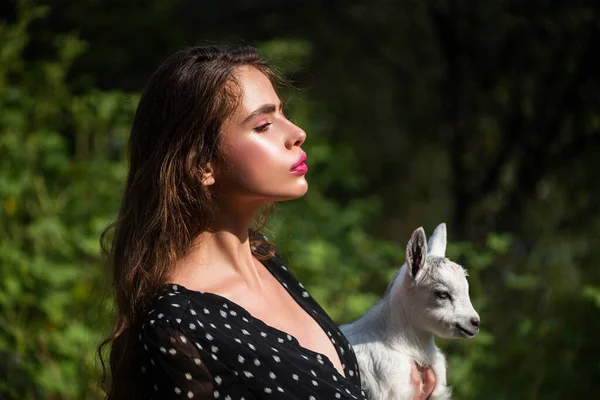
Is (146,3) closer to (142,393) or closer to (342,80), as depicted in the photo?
(342,80)

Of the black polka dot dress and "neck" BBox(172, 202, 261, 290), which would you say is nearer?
the black polka dot dress

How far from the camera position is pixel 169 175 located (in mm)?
2104

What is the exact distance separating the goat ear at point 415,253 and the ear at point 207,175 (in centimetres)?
52

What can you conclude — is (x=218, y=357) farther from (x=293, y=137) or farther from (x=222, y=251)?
(x=293, y=137)

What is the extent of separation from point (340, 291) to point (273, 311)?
2.35m

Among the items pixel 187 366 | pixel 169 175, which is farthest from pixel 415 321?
pixel 169 175

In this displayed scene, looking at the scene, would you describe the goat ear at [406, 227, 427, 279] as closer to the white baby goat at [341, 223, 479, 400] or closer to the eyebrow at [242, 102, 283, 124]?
the white baby goat at [341, 223, 479, 400]

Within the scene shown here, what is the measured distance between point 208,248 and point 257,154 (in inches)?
11.2

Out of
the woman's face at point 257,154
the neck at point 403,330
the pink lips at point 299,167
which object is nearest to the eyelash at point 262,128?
the woman's face at point 257,154

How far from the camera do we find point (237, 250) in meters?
2.22

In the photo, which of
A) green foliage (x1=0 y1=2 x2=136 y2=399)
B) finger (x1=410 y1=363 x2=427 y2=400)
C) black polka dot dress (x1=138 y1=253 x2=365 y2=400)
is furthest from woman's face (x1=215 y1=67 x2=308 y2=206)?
green foliage (x1=0 y1=2 x2=136 y2=399)

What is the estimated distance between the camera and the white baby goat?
2129 mm

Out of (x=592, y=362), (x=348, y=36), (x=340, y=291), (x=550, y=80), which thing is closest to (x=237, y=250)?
(x=340, y=291)

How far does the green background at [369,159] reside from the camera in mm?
4445
